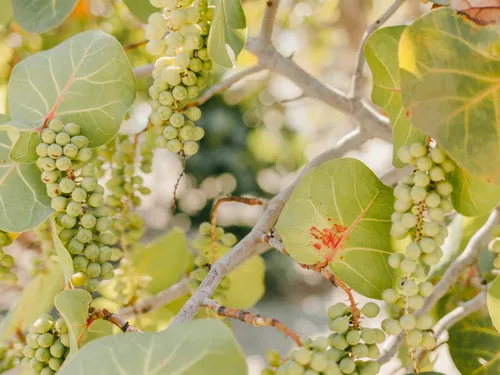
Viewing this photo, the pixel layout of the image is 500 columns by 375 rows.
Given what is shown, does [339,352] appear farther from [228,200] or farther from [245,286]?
[245,286]

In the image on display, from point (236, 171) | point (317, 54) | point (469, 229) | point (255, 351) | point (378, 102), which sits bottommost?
point (255, 351)

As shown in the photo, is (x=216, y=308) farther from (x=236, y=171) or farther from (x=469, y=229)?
(x=236, y=171)

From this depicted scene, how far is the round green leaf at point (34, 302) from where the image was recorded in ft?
1.88

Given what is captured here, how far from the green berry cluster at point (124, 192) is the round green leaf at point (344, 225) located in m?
0.27

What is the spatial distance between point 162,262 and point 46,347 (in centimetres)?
34

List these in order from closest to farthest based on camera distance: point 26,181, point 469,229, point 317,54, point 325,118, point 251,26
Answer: point 26,181 < point 469,229 < point 251,26 < point 317,54 < point 325,118

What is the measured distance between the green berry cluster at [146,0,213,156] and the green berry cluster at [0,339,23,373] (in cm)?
27

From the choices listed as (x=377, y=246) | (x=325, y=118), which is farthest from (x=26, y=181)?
(x=325, y=118)

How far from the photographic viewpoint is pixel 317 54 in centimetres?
137

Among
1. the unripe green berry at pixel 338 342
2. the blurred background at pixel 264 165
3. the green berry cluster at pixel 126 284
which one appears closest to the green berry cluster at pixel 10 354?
the green berry cluster at pixel 126 284

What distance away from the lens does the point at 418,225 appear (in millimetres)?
389

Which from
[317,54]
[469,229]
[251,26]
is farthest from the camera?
[317,54]

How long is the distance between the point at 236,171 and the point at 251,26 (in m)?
1.52

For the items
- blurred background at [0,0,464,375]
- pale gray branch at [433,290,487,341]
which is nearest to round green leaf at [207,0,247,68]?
pale gray branch at [433,290,487,341]
